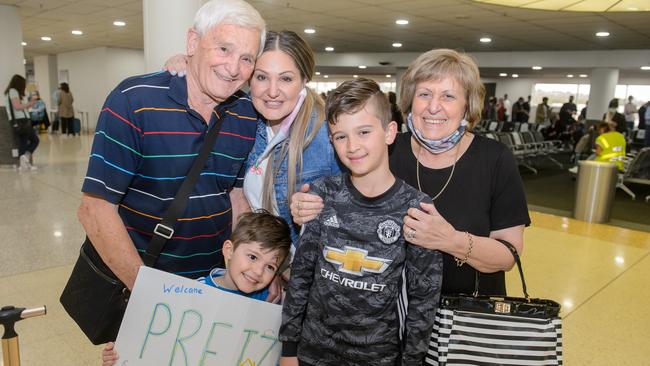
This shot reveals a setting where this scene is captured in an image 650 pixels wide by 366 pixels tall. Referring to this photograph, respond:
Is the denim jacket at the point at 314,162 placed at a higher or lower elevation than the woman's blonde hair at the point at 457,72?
lower

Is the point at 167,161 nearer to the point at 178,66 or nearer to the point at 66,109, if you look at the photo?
the point at 178,66

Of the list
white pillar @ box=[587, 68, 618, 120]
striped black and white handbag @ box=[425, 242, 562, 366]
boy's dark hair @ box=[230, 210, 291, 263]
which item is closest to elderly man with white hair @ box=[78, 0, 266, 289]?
boy's dark hair @ box=[230, 210, 291, 263]

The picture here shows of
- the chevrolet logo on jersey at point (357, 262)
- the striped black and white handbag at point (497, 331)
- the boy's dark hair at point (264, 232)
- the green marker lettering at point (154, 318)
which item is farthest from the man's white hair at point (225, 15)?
the striped black and white handbag at point (497, 331)

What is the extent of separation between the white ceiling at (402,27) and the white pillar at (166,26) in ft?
19.7

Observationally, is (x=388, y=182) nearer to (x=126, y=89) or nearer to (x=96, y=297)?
(x=126, y=89)

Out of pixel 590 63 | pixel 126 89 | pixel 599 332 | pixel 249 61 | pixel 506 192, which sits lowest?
pixel 599 332

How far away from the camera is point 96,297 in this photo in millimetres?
1771

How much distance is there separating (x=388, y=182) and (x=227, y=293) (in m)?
0.68

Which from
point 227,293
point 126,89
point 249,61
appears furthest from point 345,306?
point 126,89

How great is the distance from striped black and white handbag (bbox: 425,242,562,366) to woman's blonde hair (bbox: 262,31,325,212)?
74 cm

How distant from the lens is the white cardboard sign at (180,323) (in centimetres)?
163

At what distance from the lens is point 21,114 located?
9.73 metres

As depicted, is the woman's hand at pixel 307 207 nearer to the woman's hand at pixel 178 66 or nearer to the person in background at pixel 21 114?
the woman's hand at pixel 178 66

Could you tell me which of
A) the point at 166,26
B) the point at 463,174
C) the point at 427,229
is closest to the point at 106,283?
the point at 427,229
